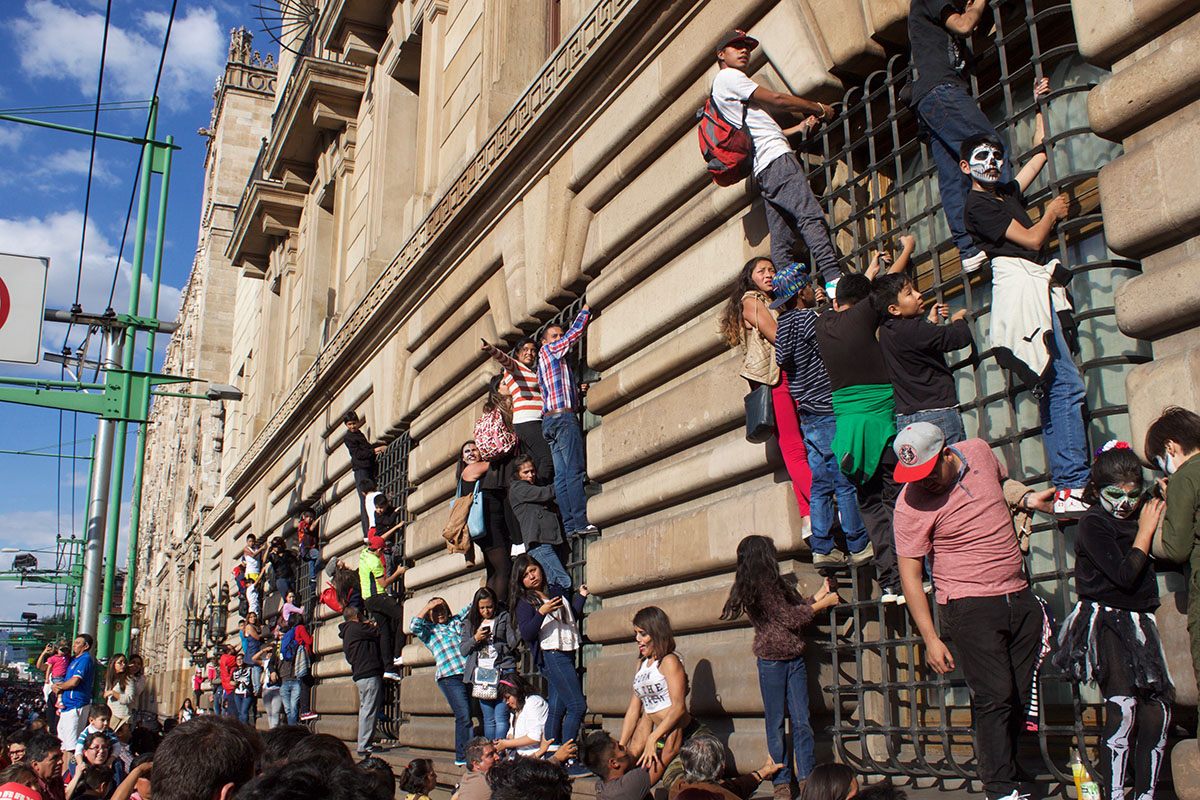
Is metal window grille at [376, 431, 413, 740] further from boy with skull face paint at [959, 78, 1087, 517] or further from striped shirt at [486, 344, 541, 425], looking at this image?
boy with skull face paint at [959, 78, 1087, 517]

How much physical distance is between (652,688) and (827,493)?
179cm

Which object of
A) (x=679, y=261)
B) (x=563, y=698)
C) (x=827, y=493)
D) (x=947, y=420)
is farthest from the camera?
(x=563, y=698)

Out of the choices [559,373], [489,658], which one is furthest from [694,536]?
[489,658]

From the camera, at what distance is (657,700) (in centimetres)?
754

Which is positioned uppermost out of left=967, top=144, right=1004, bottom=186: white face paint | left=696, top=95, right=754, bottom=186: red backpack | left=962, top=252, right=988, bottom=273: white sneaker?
left=696, top=95, right=754, bottom=186: red backpack

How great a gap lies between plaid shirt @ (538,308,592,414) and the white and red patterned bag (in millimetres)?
800

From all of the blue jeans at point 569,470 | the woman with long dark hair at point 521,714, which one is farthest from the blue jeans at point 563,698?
the blue jeans at point 569,470

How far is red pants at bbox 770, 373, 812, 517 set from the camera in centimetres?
736

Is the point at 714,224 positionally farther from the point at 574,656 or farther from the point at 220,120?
the point at 220,120

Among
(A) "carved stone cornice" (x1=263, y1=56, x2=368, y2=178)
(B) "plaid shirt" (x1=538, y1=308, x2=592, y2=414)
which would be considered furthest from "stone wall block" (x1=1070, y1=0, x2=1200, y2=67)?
(A) "carved stone cornice" (x1=263, y1=56, x2=368, y2=178)

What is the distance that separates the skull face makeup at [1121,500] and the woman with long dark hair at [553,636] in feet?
16.9

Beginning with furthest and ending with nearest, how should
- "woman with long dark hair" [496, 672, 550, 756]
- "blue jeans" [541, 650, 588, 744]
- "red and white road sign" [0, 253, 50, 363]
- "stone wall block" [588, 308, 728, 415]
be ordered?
"red and white road sign" [0, 253, 50, 363], "woman with long dark hair" [496, 672, 550, 756], "blue jeans" [541, 650, 588, 744], "stone wall block" [588, 308, 728, 415]

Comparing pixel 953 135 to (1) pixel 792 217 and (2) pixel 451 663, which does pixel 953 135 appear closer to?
(1) pixel 792 217

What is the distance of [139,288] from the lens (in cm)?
1998
